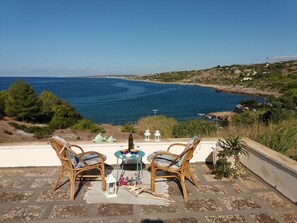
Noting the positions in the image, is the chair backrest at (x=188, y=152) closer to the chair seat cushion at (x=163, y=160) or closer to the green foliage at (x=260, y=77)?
the chair seat cushion at (x=163, y=160)

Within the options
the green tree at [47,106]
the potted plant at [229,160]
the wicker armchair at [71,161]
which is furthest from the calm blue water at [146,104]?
the wicker armchair at [71,161]

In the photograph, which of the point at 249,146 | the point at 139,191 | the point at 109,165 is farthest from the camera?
the point at 109,165

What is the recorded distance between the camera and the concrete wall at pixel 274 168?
10.00 feet

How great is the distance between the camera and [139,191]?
3.16 m

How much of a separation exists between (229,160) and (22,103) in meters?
21.6

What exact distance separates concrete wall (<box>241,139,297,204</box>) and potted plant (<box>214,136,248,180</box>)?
0.22 m

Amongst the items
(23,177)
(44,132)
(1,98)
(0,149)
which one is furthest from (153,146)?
(1,98)

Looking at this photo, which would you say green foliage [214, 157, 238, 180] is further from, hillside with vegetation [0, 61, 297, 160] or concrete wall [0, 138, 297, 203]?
hillside with vegetation [0, 61, 297, 160]

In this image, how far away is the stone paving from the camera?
2607 mm

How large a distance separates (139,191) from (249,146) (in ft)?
6.79

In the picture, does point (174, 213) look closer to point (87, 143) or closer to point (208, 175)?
point (208, 175)

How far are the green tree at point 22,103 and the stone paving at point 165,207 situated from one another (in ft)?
65.7

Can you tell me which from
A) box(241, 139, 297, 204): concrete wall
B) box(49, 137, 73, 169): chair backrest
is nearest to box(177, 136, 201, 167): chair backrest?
box(241, 139, 297, 204): concrete wall

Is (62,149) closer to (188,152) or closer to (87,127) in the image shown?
(188,152)
